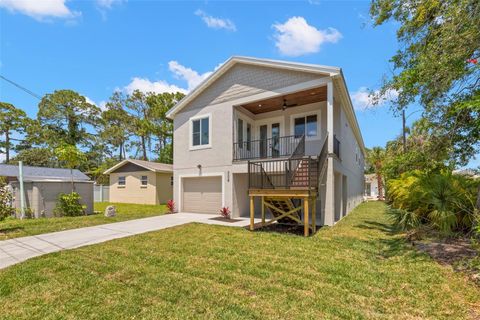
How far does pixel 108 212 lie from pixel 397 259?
10.7m

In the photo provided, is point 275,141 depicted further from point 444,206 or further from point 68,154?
point 68,154

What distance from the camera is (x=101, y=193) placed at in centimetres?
2241

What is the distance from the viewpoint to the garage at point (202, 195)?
470 inches

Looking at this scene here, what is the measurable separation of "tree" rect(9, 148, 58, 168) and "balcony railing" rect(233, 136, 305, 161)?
3287 centimetres

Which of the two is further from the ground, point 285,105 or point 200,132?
point 285,105

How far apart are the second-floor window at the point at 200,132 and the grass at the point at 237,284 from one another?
692 cm

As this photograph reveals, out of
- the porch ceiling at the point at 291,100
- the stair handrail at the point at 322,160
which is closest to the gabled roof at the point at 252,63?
the porch ceiling at the point at 291,100

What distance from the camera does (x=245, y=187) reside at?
12070mm

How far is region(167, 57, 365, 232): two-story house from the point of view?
932 centimetres

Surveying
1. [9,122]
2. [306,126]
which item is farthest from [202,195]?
[9,122]

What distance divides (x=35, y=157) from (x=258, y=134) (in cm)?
3487

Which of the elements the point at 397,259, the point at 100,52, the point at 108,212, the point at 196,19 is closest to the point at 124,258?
the point at 397,259

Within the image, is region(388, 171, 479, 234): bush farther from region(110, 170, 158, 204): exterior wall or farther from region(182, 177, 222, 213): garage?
region(110, 170, 158, 204): exterior wall

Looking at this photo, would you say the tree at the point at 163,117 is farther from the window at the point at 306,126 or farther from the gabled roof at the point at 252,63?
the window at the point at 306,126
